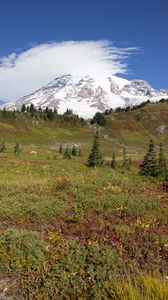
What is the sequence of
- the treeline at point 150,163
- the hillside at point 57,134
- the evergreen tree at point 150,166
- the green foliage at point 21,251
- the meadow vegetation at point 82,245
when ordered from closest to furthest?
the meadow vegetation at point 82,245, the green foliage at point 21,251, the treeline at point 150,163, the evergreen tree at point 150,166, the hillside at point 57,134

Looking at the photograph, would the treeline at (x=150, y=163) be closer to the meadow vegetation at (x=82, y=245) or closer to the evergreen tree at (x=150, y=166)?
the evergreen tree at (x=150, y=166)

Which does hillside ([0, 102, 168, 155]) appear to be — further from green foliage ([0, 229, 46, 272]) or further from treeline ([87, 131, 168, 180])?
green foliage ([0, 229, 46, 272])

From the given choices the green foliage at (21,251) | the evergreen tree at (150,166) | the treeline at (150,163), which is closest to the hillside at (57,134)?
the treeline at (150,163)

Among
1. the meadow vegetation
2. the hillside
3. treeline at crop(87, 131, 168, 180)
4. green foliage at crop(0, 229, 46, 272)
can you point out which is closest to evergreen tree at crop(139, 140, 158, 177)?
treeline at crop(87, 131, 168, 180)

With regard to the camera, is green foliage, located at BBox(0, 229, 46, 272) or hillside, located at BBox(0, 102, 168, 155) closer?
green foliage, located at BBox(0, 229, 46, 272)

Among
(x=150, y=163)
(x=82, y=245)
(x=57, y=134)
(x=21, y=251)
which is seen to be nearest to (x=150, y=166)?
(x=150, y=163)

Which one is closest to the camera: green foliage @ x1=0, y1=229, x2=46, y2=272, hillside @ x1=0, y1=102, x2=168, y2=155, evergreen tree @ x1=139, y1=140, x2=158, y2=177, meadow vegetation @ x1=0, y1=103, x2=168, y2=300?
meadow vegetation @ x1=0, y1=103, x2=168, y2=300

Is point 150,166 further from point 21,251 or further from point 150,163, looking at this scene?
point 21,251

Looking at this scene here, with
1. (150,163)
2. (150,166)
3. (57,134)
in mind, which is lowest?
(150,166)

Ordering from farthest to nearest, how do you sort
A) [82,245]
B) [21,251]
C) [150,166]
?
[150,166]
[82,245]
[21,251]

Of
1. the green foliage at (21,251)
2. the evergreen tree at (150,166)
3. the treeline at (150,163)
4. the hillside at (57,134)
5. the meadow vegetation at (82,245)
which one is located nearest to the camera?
the meadow vegetation at (82,245)

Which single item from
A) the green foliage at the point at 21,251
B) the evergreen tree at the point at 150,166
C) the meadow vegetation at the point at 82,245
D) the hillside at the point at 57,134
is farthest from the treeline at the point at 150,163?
the hillside at the point at 57,134

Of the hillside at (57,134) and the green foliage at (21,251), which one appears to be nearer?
the green foliage at (21,251)

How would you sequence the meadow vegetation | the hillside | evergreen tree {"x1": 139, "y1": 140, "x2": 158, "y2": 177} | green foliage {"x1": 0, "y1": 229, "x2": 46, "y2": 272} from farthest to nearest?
the hillside, evergreen tree {"x1": 139, "y1": 140, "x2": 158, "y2": 177}, green foliage {"x1": 0, "y1": 229, "x2": 46, "y2": 272}, the meadow vegetation
